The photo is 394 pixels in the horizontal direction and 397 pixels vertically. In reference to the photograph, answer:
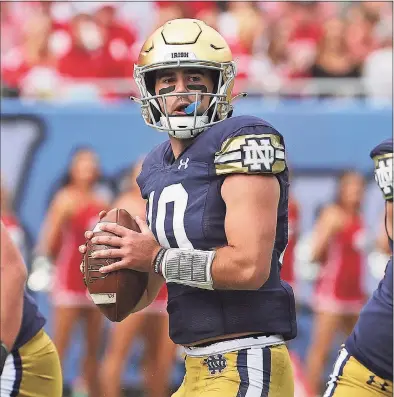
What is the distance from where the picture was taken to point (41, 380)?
3984 mm

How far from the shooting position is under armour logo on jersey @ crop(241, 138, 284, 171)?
3490 mm

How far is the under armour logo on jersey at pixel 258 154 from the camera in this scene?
349cm

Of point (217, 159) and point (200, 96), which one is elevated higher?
point (200, 96)

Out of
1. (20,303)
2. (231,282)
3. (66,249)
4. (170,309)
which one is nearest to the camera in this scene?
(20,303)

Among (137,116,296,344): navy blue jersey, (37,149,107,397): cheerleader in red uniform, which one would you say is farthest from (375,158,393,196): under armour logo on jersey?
(37,149,107,397): cheerleader in red uniform

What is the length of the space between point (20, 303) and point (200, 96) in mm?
1025

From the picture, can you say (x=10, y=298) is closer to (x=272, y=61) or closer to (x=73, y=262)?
(x=73, y=262)

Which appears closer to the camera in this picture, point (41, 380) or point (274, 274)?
point (274, 274)

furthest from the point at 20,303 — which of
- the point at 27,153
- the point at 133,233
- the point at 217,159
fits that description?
the point at 27,153

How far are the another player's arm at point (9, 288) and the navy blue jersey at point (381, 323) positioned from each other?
1.47 metres

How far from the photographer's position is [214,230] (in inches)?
142

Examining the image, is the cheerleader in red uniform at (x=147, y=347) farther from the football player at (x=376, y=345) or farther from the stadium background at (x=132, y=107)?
the football player at (x=376, y=345)

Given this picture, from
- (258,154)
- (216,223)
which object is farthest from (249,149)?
(216,223)

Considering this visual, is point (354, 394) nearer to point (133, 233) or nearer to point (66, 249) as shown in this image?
point (133, 233)
